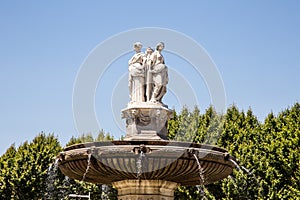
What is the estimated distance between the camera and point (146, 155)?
1045cm

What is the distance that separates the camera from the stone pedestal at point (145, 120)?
12.9 m

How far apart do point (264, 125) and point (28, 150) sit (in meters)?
13.8

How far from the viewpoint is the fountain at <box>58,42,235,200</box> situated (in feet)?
34.7

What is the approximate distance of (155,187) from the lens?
11953 millimetres

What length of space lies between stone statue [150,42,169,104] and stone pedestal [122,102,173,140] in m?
0.30

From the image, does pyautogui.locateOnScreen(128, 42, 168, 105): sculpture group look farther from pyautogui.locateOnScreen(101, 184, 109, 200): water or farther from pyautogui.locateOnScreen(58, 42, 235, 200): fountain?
pyautogui.locateOnScreen(101, 184, 109, 200): water

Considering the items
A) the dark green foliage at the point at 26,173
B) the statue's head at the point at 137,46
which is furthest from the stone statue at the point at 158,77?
the dark green foliage at the point at 26,173

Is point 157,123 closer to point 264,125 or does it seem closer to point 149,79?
point 149,79

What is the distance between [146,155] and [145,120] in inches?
101

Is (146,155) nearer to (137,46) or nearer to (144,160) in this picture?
(144,160)

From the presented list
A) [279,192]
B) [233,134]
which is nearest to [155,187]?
[279,192]

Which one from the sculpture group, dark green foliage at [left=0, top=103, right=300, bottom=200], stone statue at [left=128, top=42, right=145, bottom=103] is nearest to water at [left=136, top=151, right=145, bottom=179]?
the sculpture group

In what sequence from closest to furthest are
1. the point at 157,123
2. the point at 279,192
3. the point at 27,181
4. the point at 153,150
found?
the point at 153,150 → the point at 157,123 → the point at 279,192 → the point at 27,181

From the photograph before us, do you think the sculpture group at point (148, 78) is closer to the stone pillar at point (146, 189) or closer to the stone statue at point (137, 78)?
the stone statue at point (137, 78)
